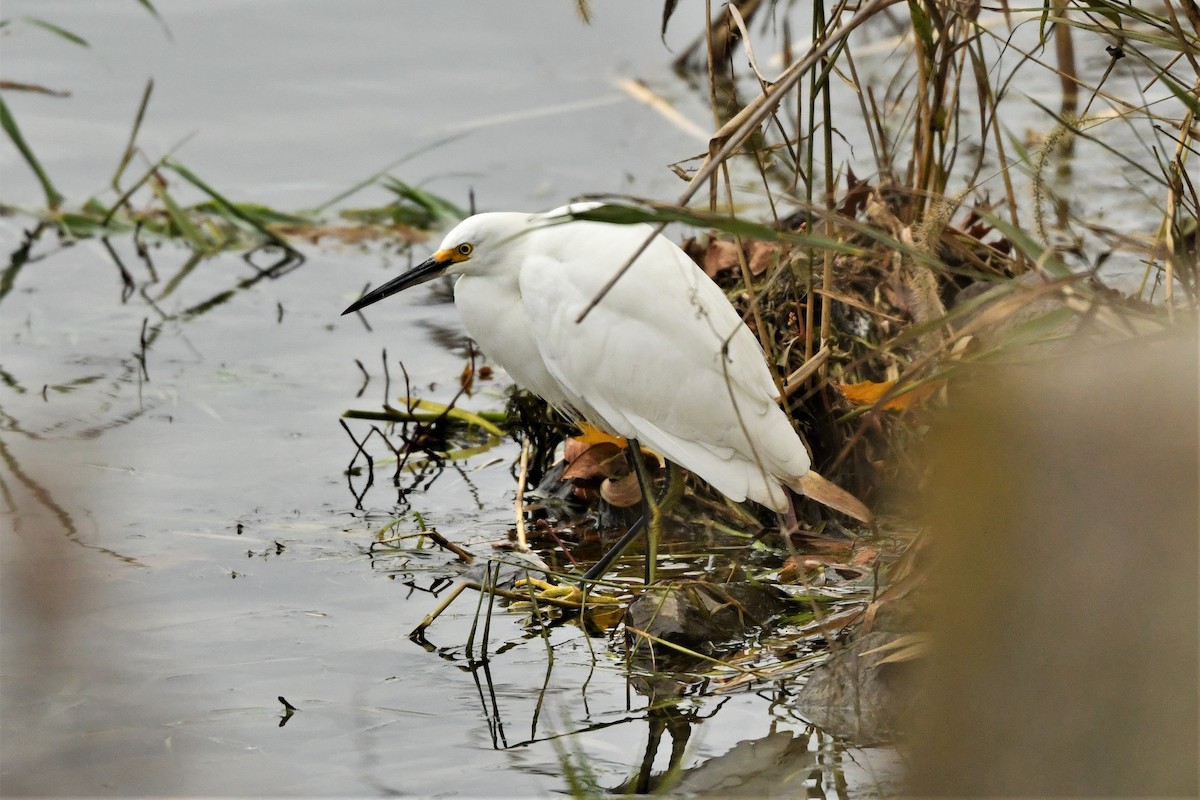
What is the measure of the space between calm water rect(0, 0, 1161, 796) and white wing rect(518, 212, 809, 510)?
50cm

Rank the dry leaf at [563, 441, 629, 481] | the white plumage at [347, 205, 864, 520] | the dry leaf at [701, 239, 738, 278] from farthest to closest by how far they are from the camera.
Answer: the dry leaf at [701, 239, 738, 278] → the dry leaf at [563, 441, 629, 481] → the white plumage at [347, 205, 864, 520]

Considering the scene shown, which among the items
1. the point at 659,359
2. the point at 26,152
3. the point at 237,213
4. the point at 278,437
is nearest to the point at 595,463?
the point at 659,359

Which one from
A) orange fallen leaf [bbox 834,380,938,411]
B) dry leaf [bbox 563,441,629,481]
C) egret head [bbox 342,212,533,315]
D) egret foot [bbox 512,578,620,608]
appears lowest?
egret foot [bbox 512,578,620,608]

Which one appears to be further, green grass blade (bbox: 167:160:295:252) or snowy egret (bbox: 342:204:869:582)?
green grass blade (bbox: 167:160:295:252)

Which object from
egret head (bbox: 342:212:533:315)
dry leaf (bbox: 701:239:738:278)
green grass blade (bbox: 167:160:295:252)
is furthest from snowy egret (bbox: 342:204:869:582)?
green grass blade (bbox: 167:160:295:252)

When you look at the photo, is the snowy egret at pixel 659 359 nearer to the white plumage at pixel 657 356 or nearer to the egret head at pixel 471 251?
the white plumage at pixel 657 356

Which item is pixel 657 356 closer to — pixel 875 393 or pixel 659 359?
pixel 659 359

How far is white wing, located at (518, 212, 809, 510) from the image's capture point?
3061 millimetres

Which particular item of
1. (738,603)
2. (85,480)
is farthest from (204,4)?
(85,480)

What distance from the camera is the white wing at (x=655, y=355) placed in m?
3.06

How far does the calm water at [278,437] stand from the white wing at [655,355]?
505 mm

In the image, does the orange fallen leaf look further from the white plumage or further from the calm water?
the calm water

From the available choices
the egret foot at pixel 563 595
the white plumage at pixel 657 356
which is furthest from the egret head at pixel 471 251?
the egret foot at pixel 563 595

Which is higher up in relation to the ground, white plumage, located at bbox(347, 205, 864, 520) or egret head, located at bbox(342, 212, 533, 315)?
egret head, located at bbox(342, 212, 533, 315)
